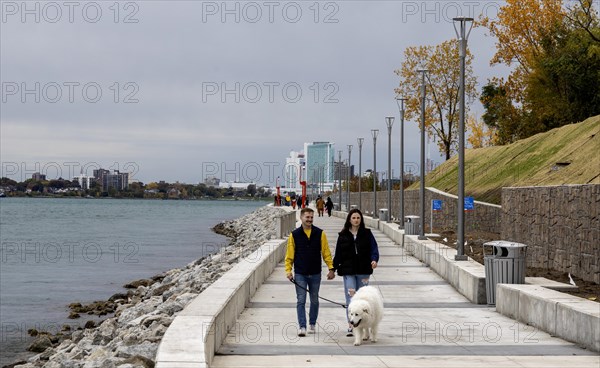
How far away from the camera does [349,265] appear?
13.8 metres

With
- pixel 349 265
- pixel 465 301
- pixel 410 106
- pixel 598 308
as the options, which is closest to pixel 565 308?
pixel 598 308

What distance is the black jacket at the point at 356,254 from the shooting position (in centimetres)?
1376

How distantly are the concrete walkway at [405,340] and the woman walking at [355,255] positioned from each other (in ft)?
2.77

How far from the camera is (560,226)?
21344mm

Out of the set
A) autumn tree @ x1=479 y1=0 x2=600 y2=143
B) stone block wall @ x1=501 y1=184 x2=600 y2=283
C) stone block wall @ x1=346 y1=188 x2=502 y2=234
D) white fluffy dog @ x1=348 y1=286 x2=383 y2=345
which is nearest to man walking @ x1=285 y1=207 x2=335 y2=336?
white fluffy dog @ x1=348 y1=286 x2=383 y2=345

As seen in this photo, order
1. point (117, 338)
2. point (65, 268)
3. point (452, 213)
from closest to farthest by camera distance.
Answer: point (117, 338), point (452, 213), point (65, 268)

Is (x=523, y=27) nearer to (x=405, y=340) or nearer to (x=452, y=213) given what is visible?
(x=452, y=213)

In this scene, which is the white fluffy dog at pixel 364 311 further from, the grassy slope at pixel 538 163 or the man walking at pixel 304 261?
the grassy slope at pixel 538 163

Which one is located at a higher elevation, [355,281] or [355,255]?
[355,255]

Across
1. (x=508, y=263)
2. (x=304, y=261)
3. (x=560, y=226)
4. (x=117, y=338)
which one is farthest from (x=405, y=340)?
(x=560, y=226)

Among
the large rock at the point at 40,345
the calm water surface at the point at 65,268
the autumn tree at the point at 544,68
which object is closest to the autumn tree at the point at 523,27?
the autumn tree at the point at 544,68

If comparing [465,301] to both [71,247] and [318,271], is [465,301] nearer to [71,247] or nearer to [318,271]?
[318,271]

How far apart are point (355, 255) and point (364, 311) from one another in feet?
4.75

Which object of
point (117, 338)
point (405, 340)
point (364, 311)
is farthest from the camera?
point (117, 338)
